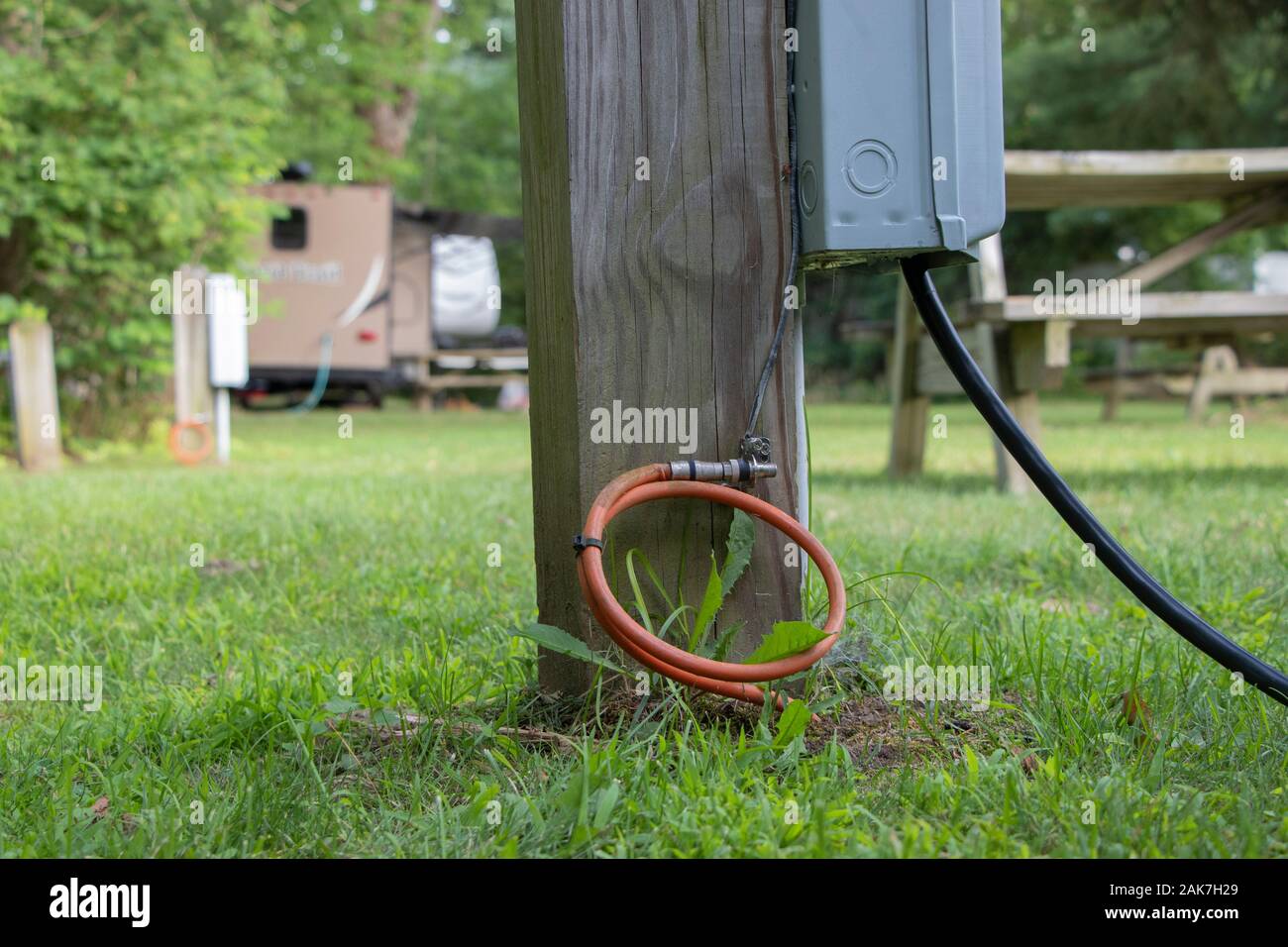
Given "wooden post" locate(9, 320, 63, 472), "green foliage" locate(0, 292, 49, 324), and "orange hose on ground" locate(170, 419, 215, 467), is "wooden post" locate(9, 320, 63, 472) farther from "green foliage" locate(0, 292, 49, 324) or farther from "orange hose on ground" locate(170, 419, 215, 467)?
"orange hose on ground" locate(170, 419, 215, 467)

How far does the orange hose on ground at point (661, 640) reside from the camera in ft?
5.71

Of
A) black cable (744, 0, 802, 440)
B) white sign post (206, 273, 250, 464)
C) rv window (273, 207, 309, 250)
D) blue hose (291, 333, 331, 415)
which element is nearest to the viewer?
black cable (744, 0, 802, 440)

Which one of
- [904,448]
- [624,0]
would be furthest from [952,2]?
[904,448]

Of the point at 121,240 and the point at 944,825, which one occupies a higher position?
the point at 121,240

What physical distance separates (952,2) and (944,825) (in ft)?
3.97

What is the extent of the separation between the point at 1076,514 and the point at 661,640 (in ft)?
→ 2.20

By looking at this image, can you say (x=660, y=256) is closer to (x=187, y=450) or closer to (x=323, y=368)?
(x=187, y=450)

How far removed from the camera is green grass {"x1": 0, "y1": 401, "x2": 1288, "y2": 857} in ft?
5.17

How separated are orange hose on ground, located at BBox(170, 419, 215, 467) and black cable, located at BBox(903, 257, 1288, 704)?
6710 mm

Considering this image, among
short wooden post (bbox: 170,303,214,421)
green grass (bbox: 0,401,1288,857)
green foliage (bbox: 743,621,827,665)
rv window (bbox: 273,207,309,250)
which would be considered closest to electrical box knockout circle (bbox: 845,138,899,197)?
green foliage (bbox: 743,621,827,665)

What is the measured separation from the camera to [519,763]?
183cm

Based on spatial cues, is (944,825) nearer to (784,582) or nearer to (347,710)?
(784,582)

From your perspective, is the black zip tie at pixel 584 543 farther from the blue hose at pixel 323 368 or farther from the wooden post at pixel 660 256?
the blue hose at pixel 323 368

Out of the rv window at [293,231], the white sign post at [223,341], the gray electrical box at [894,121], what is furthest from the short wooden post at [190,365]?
the gray electrical box at [894,121]
